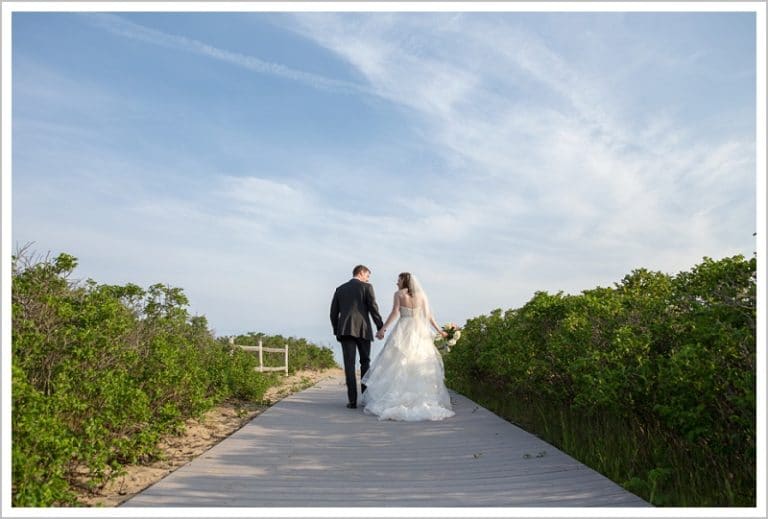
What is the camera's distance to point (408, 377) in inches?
370

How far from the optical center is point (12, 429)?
4.33 m

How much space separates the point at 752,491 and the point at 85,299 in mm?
6456

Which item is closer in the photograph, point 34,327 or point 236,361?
point 34,327

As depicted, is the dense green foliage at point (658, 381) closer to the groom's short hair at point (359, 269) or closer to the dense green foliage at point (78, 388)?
the groom's short hair at point (359, 269)

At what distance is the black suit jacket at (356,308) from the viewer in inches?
400

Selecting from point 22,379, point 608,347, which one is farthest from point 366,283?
point 22,379

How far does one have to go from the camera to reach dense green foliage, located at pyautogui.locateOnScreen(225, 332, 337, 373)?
22.8 meters

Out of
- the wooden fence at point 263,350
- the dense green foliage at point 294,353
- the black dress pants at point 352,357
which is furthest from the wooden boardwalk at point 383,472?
the dense green foliage at point 294,353

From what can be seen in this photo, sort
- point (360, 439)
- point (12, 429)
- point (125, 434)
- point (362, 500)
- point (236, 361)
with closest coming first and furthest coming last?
point (12, 429)
point (362, 500)
point (125, 434)
point (360, 439)
point (236, 361)

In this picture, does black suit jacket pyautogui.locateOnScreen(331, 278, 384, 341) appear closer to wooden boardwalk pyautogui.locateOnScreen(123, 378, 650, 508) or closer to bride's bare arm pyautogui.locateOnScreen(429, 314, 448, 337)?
bride's bare arm pyautogui.locateOnScreen(429, 314, 448, 337)

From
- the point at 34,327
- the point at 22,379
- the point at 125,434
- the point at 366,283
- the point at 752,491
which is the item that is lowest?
the point at 752,491

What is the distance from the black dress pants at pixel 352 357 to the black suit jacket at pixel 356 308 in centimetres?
16

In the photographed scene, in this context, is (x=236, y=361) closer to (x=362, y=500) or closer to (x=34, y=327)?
(x=34, y=327)

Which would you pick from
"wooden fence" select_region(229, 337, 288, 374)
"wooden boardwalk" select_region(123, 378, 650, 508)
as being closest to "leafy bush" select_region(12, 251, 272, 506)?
"wooden boardwalk" select_region(123, 378, 650, 508)
